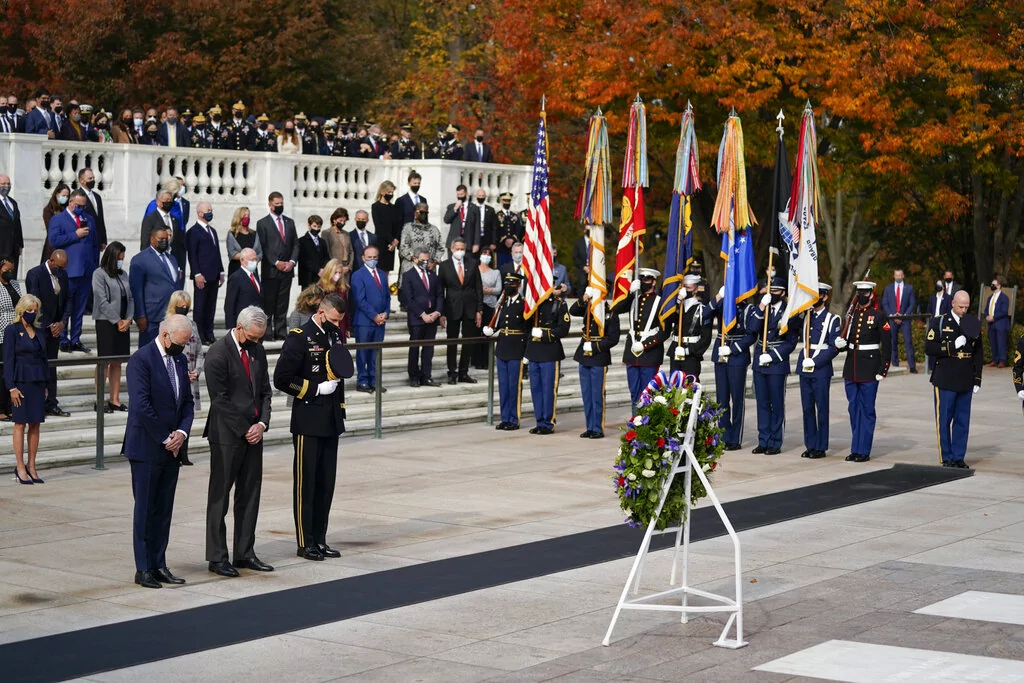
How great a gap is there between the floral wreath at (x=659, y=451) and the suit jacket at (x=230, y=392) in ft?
9.83

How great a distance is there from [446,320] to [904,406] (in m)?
7.40

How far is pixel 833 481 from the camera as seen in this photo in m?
16.9

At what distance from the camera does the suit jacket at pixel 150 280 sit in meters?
19.2

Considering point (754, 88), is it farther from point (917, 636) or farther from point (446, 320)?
point (917, 636)

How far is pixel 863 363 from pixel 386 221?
30.1 ft

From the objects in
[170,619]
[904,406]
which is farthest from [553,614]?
[904,406]

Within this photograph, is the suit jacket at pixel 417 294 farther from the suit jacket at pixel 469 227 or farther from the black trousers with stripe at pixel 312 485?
the black trousers with stripe at pixel 312 485

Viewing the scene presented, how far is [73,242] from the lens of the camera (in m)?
20.1

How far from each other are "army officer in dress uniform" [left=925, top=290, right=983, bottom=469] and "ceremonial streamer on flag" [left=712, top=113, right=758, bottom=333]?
2.55 meters

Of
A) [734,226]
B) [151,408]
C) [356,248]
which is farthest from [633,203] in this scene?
[151,408]

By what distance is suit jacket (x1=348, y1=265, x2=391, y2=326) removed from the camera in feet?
70.4

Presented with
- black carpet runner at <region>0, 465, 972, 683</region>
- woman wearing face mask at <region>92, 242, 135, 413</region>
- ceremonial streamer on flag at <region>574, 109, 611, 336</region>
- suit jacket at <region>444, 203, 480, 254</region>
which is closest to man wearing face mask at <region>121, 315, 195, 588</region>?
black carpet runner at <region>0, 465, 972, 683</region>

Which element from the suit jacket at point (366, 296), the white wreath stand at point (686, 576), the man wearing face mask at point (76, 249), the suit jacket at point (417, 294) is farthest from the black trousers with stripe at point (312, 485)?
the suit jacket at point (417, 294)

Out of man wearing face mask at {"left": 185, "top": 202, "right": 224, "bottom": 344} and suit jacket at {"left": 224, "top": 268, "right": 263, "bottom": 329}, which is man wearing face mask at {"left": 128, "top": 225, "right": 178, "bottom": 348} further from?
man wearing face mask at {"left": 185, "top": 202, "right": 224, "bottom": 344}
